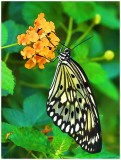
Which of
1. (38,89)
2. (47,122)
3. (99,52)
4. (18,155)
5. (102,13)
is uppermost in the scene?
(102,13)

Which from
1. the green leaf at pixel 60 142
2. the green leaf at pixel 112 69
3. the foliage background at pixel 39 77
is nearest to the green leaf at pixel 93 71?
the foliage background at pixel 39 77

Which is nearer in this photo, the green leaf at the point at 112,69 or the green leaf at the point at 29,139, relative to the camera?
the green leaf at the point at 29,139

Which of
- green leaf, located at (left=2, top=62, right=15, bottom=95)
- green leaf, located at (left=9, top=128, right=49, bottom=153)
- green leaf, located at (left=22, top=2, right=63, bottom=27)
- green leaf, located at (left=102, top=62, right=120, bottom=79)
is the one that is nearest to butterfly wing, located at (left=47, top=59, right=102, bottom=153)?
green leaf, located at (left=9, top=128, right=49, bottom=153)

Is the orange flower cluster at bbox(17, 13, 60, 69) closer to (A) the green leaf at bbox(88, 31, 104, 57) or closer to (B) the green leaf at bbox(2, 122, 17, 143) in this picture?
(B) the green leaf at bbox(2, 122, 17, 143)

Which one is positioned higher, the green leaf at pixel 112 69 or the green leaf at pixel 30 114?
the green leaf at pixel 112 69

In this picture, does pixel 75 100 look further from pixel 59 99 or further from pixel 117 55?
pixel 117 55

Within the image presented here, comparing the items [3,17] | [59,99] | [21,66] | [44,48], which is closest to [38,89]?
[21,66]

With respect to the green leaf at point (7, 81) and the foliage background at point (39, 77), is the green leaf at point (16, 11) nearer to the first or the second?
the foliage background at point (39, 77)
